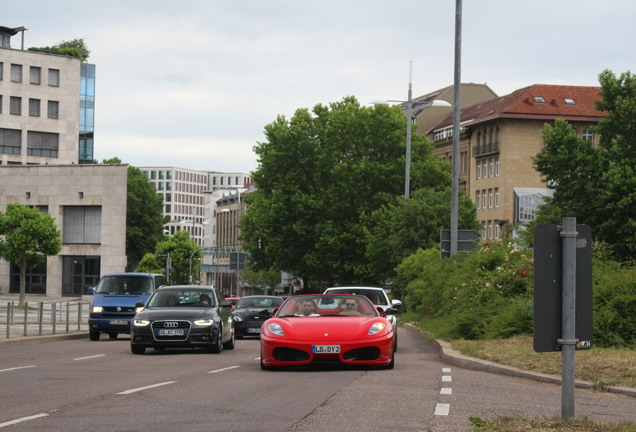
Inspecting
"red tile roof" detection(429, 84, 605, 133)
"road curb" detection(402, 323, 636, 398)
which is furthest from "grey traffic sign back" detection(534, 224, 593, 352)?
"red tile roof" detection(429, 84, 605, 133)

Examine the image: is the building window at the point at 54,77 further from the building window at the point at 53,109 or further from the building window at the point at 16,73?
the building window at the point at 16,73

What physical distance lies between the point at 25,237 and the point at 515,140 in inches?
2320

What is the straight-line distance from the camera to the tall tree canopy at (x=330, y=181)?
74875mm

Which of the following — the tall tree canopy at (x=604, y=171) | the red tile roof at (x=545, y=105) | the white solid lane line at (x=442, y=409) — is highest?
the red tile roof at (x=545, y=105)

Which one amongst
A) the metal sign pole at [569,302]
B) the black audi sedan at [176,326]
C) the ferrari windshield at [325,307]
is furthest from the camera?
the black audi sedan at [176,326]

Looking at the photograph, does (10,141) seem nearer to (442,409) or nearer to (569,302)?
(442,409)

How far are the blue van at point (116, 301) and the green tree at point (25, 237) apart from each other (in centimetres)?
2279

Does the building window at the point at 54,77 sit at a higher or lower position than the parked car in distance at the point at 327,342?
higher

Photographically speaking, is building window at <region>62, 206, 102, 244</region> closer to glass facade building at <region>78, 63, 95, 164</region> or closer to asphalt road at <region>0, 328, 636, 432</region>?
A: glass facade building at <region>78, 63, 95, 164</region>

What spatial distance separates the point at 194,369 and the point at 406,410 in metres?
7.67

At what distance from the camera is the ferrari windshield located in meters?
19.5

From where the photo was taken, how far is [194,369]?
19.3 metres

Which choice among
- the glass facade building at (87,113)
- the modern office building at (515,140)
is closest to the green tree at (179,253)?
the glass facade building at (87,113)

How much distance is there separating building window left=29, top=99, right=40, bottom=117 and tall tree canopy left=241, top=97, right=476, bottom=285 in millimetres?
30179
